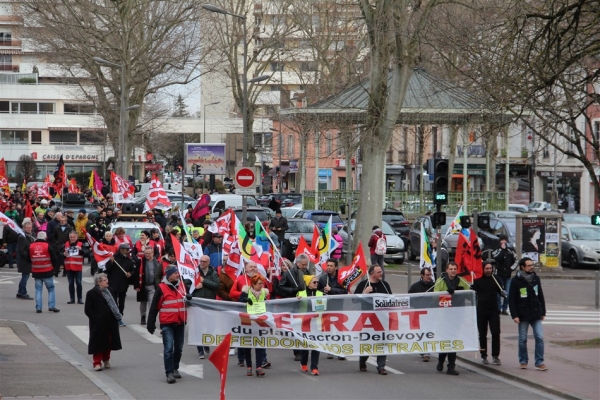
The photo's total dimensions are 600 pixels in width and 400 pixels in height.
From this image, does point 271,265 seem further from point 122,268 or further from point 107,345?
point 107,345

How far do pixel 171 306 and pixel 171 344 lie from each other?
0.51 meters

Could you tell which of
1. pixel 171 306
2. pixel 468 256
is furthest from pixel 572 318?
pixel 171 306

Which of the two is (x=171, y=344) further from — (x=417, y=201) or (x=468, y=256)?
(x=417, y=201)

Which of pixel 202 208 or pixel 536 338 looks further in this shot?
pixel 202 208

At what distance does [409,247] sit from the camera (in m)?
34.5

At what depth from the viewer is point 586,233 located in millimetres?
33656

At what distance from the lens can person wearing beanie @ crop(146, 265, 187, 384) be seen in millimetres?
13031

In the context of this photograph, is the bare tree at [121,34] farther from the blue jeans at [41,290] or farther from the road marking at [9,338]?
the road marking at [9,338]

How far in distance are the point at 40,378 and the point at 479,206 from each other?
32.8 m

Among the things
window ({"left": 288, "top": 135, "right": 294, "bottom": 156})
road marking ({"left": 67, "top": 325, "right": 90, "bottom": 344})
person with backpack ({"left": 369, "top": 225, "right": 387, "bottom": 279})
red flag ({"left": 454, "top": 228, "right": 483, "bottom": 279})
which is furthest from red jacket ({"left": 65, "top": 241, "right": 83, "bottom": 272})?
window ({"left": 288, "top": 135, "right": 294, "bottom": 156})

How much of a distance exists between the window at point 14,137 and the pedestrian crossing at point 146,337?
71953 millimetres

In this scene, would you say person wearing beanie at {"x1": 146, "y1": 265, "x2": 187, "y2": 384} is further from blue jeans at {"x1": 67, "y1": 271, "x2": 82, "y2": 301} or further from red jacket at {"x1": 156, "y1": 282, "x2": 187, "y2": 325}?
blue jeans at {"x1": 67, "y1": 271, "x2": 82, "y2": 301}

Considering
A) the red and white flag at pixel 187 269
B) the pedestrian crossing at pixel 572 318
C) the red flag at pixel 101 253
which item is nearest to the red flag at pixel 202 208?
the red flag at pixel 101 253

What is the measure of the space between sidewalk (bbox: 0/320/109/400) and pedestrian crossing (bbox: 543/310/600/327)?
10.3 meters
